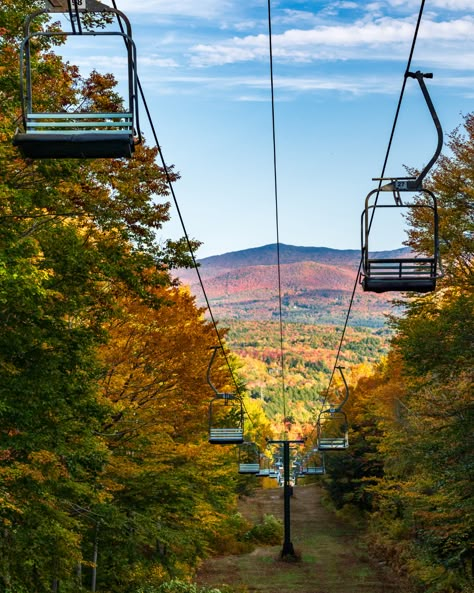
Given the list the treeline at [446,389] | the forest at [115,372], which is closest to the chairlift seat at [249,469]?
the forest at [115,372]

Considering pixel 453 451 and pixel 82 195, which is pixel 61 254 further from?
pixel 453 451

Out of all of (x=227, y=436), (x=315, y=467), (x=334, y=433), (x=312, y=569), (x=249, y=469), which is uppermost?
(x=227, y=436)

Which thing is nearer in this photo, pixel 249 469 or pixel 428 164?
pixel 428 164

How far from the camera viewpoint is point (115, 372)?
83.3 ft

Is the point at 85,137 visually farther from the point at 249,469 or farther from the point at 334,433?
the point at 334,433

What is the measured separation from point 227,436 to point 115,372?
4.03 meters

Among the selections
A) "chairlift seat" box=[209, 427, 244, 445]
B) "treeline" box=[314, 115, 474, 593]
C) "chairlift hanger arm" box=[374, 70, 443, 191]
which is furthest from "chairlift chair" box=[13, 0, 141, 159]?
"chairlift seat" box=[209, 427, 244, 445]

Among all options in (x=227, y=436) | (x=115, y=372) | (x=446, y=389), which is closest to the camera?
(x=115, y=372)

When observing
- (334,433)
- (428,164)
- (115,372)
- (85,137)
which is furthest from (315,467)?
→ (85,137)

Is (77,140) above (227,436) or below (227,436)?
above

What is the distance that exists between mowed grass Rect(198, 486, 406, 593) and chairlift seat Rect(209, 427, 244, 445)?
1258 centimetres

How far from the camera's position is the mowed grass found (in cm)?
3840

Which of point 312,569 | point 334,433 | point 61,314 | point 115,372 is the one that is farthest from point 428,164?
point 334,433

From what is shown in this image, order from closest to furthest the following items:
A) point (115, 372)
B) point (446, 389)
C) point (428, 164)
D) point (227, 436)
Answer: point (428, 164) → point (115, 372) → point (227, 436) → point (446, 389)
